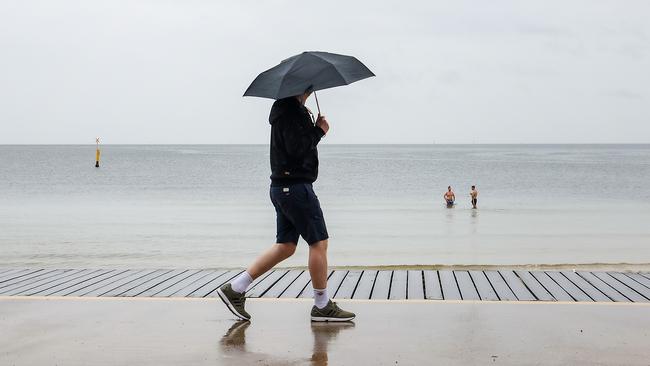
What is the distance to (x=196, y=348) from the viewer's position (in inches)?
173

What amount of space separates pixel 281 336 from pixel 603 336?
2055 mm

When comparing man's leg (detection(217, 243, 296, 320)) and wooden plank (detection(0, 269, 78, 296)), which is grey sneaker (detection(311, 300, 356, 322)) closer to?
man's leg (detection(217, 243, 296, 320))

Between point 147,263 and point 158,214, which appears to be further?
point 158,214

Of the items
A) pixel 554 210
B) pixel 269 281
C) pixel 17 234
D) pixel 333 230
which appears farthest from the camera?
pixel 554 210

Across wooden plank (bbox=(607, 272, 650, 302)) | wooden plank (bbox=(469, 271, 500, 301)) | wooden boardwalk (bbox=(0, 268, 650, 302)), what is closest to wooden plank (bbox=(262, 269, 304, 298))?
wooden boardwalk (bbox=(0, 268, 650, 302))

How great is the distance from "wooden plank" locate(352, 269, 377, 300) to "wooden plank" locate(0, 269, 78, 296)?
301cm

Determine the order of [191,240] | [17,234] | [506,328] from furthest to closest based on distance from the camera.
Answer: [17,234]
[191,240]
[506,328]

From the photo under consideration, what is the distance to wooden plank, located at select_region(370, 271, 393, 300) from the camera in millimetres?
6000

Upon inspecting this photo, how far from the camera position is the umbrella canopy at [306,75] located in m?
4.81

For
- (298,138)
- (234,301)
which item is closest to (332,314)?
(234,301)

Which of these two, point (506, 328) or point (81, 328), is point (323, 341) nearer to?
point (506, 328)

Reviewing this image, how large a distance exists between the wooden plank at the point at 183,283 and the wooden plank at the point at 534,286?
118 inches

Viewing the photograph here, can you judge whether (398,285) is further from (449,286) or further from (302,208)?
(302,208)

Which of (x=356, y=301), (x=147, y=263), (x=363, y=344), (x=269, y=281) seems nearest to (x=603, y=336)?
(x=363, y=344)
